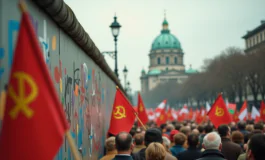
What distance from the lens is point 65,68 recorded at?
6.43 meters

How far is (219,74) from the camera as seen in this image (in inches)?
2687

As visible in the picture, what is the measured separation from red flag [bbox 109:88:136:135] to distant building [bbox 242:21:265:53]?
7815 cm

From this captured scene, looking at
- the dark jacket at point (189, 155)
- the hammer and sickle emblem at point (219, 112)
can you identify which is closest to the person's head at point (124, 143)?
the dark jacket at point (189, 155)

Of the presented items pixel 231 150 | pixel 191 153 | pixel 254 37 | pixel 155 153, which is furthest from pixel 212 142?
pixel 254 37

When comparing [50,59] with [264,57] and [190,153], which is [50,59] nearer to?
[190,153]

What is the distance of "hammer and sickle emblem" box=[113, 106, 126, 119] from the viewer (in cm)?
909

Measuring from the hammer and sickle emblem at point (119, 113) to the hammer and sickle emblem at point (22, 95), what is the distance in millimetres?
6337

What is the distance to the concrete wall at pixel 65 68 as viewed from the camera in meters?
3.78

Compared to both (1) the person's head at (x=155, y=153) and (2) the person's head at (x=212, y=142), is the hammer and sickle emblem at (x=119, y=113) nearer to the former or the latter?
(2) the person's head at (x=212, y=142)

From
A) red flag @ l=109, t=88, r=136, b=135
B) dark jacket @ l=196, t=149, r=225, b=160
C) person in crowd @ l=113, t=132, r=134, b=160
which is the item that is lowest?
dark jacket @ l=196, t=149, r=225, b=160

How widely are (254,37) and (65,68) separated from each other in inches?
3564

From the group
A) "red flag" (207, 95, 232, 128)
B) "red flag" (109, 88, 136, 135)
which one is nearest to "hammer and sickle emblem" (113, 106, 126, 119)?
"red flag" (109, 88, 136, 135)

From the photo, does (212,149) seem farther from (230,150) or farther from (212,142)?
(230,150)

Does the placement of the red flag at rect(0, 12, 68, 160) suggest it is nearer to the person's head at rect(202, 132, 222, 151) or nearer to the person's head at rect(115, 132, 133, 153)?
the person's head at rect(115, 132, 133, 153)
